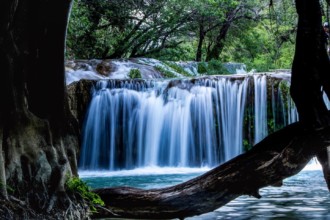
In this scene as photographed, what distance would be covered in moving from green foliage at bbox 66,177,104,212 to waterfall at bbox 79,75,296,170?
410 inches

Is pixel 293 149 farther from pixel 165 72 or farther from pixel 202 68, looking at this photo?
pixel 202 68

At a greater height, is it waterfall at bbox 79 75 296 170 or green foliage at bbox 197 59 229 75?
green foliage at bbox 197 59 229 75

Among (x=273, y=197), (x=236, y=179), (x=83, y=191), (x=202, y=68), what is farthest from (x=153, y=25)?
(x=236, y=179)

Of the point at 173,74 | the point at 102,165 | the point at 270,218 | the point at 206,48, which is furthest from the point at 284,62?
the point at 270,218

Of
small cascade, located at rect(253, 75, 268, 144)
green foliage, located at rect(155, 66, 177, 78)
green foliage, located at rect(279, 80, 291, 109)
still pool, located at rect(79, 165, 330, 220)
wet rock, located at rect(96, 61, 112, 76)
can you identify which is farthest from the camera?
green foliage, located at rect(155, 66, 177, 78)

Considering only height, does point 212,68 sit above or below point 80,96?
above

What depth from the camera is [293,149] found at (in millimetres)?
4441

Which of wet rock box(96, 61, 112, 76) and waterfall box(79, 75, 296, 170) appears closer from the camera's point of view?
waterfall box(79, 75, 296, 170)

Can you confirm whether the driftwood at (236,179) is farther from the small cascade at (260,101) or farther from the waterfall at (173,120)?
the small cascade at (260,101)

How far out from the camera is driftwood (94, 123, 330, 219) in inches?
174

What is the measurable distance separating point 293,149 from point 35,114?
7.18 ft

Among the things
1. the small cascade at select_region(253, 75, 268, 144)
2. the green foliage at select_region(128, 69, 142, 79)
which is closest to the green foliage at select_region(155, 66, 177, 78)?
the green foliage at select_region(128, 69, 142, 79)

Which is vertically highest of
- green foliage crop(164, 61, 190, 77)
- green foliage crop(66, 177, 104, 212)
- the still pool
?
green foliage crop(164, 61, 190, 77)

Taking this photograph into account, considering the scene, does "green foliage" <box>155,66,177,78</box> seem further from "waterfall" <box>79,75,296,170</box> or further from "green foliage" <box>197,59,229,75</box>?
"waterfall" <box>79,75,296,170</box>
